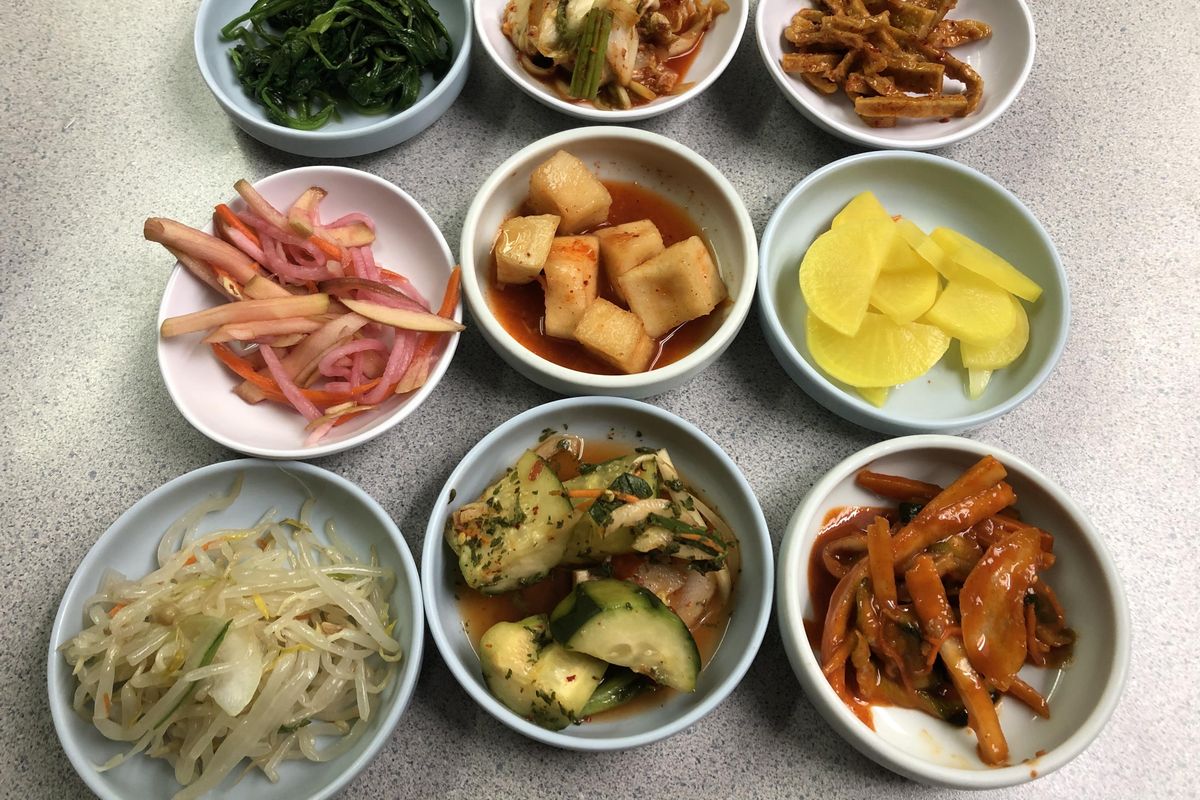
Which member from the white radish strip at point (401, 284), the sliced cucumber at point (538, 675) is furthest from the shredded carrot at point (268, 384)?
the sliced cucumber at point (538, 675)

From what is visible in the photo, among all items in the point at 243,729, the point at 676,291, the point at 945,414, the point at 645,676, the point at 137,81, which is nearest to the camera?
the point at 243,729

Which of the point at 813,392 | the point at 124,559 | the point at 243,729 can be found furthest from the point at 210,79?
the point at 813,392

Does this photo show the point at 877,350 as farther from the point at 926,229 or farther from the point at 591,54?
the point at 591,54

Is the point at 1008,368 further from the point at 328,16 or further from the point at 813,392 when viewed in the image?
the point at 328,16

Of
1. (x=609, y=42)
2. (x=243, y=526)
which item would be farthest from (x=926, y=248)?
(x=243, y=526)

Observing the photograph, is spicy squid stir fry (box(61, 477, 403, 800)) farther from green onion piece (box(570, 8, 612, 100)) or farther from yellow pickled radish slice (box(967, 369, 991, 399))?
yellow pickled radish slice (box(967, 369, 991, 399))

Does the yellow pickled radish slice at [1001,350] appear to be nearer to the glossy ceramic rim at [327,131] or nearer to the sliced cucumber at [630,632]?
the sliced cucumber at [630,632]

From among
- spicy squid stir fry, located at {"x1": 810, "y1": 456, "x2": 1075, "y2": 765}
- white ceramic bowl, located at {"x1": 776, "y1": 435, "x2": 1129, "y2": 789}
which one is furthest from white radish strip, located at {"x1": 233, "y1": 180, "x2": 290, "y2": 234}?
spicy squid stir fry, located at {"x1": 810, "y1": 456, "x2": 1075, "y2": 765}
